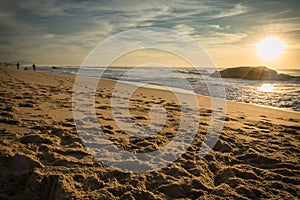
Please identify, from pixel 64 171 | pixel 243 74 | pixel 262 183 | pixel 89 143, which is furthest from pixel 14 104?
pixel 243 74

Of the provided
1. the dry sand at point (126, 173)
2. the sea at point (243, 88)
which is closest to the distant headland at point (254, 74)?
the sea at point (243, 88)

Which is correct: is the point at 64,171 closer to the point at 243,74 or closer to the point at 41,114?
the point at 41,114

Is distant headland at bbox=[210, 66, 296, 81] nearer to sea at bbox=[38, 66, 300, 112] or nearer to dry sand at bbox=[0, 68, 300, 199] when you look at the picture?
sea at bbox=[38, 66, 300, 112]

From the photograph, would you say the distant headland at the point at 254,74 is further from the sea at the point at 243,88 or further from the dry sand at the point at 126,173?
the dry sand at the point at 126,173

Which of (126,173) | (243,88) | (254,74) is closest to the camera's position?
(126,173)

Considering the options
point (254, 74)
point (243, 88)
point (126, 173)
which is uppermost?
point (254, 74)

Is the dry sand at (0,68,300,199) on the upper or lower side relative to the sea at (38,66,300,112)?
lower

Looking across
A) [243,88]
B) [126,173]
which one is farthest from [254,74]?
[126,173]

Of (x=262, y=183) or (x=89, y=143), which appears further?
(x=89, y=143)

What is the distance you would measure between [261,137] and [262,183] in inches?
69.4

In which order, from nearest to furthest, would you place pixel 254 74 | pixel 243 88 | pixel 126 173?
pixel 126 173, pixel 243 88, pixel 254 74

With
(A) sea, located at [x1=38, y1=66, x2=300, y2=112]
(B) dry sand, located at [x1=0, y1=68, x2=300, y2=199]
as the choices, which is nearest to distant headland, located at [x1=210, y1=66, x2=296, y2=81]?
(A) sea, located at [x1=38, y1=66, x2=300, y2=112]

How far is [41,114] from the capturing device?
376 centimetres

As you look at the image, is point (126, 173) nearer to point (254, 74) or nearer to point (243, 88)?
point (243, 88)
